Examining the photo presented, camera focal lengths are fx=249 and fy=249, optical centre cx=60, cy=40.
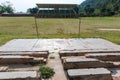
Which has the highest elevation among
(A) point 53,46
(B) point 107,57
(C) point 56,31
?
(B) point 107,57

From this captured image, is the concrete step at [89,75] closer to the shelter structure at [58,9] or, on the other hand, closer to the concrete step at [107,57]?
the concrete step at [107,57]

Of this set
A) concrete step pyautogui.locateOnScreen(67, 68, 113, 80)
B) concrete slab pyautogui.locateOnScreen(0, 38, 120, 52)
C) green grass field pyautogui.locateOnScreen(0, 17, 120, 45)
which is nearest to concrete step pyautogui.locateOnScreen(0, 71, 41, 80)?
concrete step pyautogui.locateOnScreen(67, 68, 113, 80)

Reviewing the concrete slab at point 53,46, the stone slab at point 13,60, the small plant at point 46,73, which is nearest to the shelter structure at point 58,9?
the concrete slab at point 53,46

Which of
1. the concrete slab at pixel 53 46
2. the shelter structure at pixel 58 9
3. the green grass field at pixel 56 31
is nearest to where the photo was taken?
the concrete slab at pixel 53 46

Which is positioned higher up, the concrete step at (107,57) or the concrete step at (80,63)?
the concrete step at (80,63)

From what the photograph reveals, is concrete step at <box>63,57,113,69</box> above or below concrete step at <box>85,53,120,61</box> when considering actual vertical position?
above

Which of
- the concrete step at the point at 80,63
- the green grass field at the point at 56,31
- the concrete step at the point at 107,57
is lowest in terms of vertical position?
the green grass field at the point at 56,31

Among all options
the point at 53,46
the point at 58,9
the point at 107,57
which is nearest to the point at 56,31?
the point at 53,46

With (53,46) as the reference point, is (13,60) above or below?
above

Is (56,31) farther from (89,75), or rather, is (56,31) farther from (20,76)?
(20,76)

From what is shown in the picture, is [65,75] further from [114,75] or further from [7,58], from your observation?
[7,58]

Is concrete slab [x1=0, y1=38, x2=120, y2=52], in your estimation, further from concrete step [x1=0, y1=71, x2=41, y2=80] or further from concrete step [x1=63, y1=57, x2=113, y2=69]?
concrete step [x1=0, y1=71, x2=41, y2=80]

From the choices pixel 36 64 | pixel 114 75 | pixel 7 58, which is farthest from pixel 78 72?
pixel 7 58

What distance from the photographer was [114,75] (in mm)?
5465
